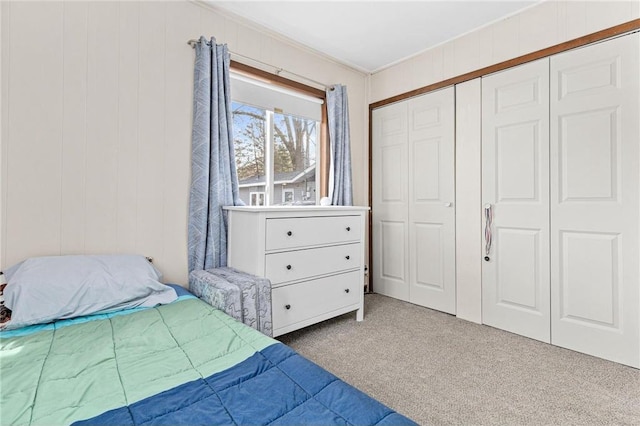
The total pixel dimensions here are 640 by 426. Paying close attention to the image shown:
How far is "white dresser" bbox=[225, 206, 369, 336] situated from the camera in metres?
2.08

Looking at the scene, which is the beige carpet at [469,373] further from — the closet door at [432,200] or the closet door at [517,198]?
the closet door at [432,200]

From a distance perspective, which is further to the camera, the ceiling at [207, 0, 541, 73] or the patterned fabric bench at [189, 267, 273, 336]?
the ceiling at [207, 0, 541, 73]

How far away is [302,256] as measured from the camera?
2.27 metres

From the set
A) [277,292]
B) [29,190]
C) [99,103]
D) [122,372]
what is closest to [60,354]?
[122,372]

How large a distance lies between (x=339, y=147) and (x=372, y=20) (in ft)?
3.61

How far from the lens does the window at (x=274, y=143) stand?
264 cm

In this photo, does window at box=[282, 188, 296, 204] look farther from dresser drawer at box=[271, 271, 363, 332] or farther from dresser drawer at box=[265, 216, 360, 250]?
dresser drawer at box=[271, 271, 363, 332]

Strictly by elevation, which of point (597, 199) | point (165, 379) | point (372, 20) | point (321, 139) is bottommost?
point (165, 379)

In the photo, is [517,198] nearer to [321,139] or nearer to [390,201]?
[390,201]

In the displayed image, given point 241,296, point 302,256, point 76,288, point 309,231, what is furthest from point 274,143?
point 76,288

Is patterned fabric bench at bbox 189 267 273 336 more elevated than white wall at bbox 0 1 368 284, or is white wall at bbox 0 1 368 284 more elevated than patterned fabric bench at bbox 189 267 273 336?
white wall at bbox 0 1 368 284

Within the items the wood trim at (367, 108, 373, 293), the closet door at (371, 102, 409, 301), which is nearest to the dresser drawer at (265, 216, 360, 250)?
the closet door at (371, 102, 409, 301)

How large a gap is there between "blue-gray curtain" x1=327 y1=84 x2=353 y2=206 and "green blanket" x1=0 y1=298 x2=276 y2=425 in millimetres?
1910

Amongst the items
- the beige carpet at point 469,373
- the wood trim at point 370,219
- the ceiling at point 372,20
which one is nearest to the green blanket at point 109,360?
the beige carpet at point 469,373
